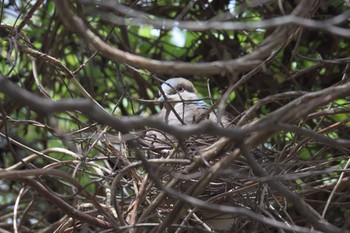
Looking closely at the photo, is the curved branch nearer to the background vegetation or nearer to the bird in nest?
the background vegetation

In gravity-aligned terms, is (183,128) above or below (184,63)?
below

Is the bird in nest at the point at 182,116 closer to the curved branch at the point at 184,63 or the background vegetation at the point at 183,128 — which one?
the background vegetation at the point at 183,128

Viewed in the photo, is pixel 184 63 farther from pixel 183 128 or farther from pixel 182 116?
pixel 182 116

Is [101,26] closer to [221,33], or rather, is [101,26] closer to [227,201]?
[221,33]

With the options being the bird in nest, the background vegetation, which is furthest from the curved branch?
the bird in nest

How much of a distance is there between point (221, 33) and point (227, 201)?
1.12 m

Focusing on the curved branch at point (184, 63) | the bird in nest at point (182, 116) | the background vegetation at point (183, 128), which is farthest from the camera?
the bird in nest at point (182, 116)

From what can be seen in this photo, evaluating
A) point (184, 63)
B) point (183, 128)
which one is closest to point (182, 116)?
point (184, 63)

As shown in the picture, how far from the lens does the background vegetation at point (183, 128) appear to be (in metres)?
1.51

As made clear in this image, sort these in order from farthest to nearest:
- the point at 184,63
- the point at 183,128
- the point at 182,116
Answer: the point at 182,116
the point at 184,63
the point at 183,128

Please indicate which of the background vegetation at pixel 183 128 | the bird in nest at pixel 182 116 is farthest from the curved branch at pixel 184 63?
the bird in nest at pixel 182 116

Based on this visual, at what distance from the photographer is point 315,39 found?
3248 millimetres

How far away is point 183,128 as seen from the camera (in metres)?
1.34

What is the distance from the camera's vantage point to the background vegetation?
4.96ft
